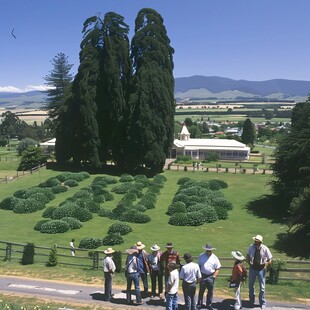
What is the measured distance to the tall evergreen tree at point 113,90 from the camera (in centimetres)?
4981

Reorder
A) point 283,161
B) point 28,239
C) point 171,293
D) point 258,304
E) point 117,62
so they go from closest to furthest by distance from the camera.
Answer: point 171,293, point 258,304, point 28,239, point 283,161, point 117,62

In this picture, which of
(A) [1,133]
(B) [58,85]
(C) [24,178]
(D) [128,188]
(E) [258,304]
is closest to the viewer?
(E) [258,304]

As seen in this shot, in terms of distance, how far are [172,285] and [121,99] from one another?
1622 inches

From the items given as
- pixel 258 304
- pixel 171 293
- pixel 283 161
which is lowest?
pixel 258 304

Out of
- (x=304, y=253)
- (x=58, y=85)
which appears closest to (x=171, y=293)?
(x=304, y=253)

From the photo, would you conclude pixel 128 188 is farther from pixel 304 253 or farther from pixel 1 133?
pixel 1 133

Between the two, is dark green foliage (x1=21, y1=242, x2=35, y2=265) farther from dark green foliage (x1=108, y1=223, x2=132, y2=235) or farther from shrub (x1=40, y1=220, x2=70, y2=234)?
dark green foliage (x1=108, y1=223, x2=132, y2=235)

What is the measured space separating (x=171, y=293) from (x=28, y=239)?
16126 mm

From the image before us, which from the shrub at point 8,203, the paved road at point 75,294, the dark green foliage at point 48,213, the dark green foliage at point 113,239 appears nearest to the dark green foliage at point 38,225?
the dark green foliage at point 48,213

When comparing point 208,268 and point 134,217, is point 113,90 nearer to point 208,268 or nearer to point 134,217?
point 134,217

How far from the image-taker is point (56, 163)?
2110 inches

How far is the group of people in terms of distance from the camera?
1059cm

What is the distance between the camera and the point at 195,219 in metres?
28.2

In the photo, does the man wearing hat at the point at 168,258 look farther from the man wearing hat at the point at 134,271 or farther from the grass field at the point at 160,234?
the grass field at the point at 160,234
